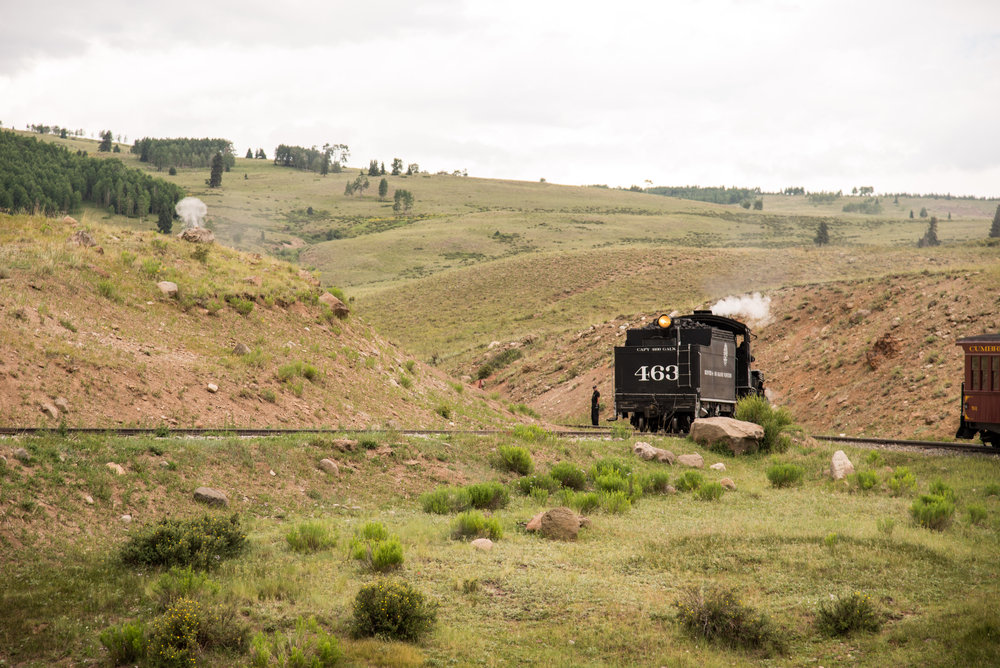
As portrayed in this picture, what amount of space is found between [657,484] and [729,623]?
8546 mm

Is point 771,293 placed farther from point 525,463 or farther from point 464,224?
point 464,224

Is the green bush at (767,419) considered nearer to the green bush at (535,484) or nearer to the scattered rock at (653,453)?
the scattered rock at (653,453)

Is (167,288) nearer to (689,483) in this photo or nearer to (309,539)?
(309,539)

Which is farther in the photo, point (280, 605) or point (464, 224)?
point (464, 224)

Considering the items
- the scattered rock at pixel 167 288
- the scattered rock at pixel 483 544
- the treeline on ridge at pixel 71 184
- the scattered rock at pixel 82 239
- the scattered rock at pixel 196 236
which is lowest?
the scattered rock at pixel 483 544

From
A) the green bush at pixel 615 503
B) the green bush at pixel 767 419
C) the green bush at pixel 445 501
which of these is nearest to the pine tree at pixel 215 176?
the green bush at pixel 767 419

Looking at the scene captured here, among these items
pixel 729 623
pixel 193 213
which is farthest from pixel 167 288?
pixel 193 213

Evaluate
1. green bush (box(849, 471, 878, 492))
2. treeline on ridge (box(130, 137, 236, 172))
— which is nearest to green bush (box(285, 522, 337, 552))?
green bush (box(849, 471, 878, 492))

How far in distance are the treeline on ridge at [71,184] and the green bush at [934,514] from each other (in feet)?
233

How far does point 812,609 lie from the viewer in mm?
9094

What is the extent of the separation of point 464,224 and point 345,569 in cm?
10559

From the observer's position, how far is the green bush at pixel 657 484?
16.9 meters

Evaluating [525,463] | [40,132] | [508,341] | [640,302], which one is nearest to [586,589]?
[525,463]

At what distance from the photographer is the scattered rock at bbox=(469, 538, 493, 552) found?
11.4m
